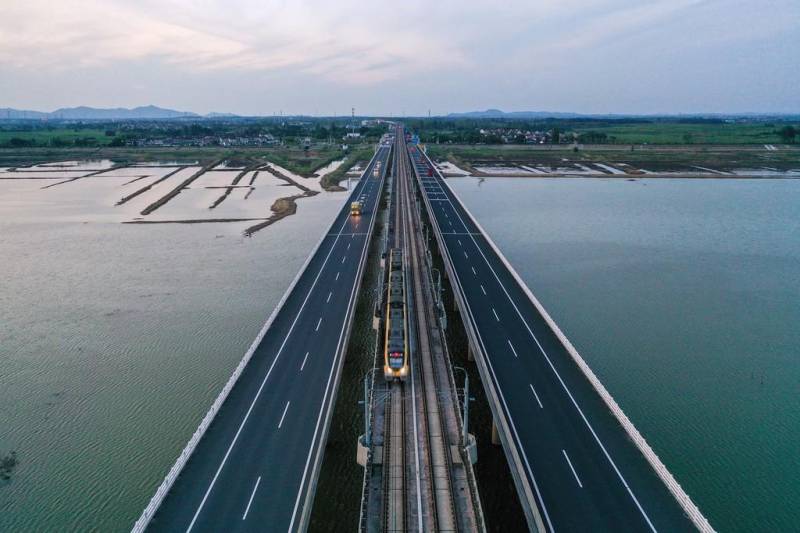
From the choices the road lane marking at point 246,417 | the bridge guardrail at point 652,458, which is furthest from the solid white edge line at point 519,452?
the road lane marking at point 246,417

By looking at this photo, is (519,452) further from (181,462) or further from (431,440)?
(181,462)

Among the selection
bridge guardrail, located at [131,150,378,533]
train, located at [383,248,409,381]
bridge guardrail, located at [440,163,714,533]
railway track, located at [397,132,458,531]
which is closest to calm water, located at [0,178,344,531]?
bridge guardrail, located at [131,150,378,533]

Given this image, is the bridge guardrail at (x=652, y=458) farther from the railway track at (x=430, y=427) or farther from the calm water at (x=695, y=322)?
the railway track at (x=430, y=427)

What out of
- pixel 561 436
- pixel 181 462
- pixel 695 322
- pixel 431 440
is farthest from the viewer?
pixel 695 322

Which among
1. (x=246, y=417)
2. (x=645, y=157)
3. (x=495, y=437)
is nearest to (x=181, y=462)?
(x=246, y=417)

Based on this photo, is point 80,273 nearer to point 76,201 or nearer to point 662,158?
point 76,201

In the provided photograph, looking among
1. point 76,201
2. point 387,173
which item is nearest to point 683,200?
point 387,173
